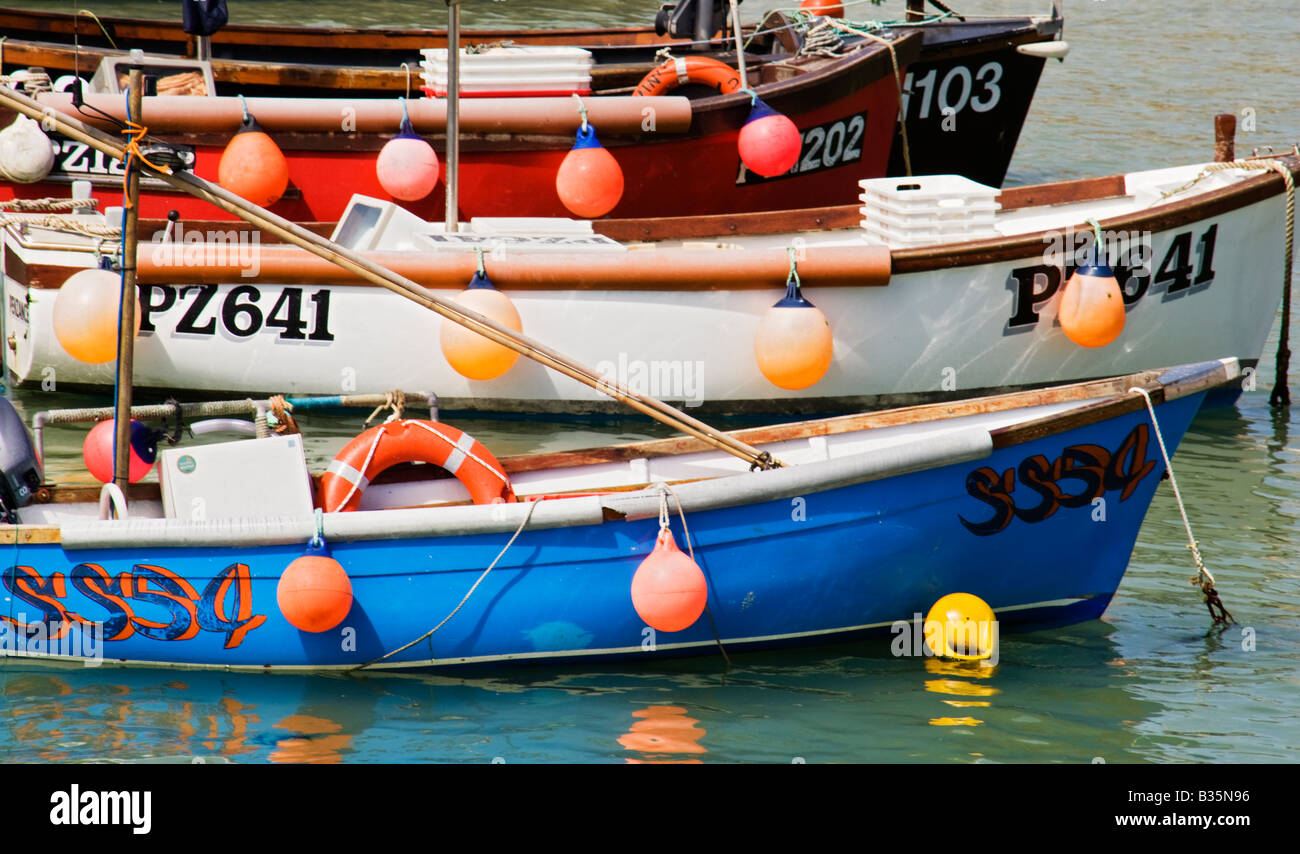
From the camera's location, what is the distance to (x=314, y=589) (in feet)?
19.3

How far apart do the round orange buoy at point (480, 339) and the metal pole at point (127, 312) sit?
271cm

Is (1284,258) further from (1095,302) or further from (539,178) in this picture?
(539,178)

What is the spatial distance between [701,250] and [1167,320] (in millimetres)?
2927

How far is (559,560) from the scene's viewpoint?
20.0 feet

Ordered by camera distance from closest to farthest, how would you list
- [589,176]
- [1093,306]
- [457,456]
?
A: [457,456]
[1093,306]
[589,176]

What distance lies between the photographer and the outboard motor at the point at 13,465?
6.54m

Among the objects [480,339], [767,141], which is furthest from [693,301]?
[767,141]

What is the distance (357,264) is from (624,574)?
5.44 feet

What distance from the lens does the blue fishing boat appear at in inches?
235

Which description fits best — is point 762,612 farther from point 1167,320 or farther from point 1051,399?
point 1167,320

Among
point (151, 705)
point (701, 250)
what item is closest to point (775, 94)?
point (701, 250)

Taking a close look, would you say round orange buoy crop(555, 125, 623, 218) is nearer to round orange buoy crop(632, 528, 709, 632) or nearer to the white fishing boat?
the white fishing boat

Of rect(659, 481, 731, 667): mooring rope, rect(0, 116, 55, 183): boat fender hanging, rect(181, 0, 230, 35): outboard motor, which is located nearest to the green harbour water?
rect(659, 481, 731, 667): mooring rope
